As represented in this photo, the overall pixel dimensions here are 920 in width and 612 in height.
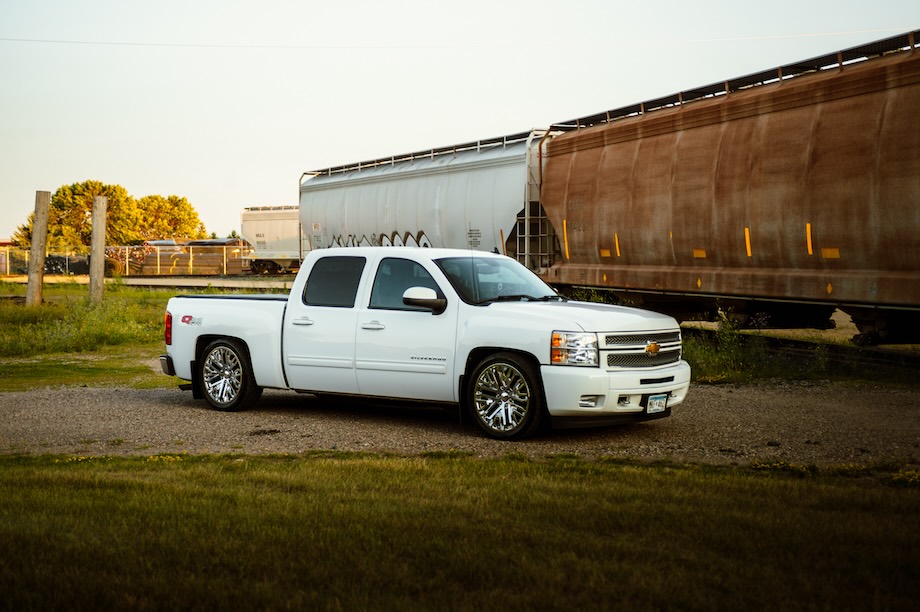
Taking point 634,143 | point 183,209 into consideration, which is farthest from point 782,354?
point 183,209

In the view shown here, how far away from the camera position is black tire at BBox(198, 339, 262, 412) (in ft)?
37.7

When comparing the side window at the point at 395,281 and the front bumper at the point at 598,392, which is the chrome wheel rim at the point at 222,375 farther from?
the front bumper at the point at 598,392

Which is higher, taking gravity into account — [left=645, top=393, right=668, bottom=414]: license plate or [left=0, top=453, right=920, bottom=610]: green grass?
[left=645, top=393, right=668, bottom=414]: license plate

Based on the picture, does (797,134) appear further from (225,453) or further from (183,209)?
(183,209)

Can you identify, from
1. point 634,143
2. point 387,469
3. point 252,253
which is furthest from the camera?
point 252,253

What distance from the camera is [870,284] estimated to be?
43.7 feet

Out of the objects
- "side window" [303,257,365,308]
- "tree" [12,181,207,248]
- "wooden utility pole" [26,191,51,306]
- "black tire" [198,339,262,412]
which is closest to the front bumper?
"side window" [303,257,365,308]

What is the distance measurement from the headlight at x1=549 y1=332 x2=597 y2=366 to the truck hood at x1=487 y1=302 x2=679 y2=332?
7cm

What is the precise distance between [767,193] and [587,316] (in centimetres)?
669

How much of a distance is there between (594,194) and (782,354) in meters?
4.96

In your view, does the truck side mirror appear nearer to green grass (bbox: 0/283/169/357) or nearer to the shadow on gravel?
the shadow on gravel

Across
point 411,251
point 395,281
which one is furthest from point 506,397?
point 411,251

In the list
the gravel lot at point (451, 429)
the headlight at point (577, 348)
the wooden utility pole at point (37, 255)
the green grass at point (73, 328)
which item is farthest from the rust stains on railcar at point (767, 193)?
the wooden utility pole at point (37, 255)

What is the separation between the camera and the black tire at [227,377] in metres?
11.5
